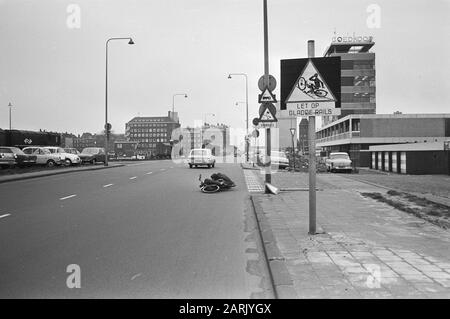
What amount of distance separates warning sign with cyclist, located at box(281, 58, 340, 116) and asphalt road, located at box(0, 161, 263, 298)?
98.3 inches

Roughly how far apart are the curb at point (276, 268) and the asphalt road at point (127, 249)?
24cm

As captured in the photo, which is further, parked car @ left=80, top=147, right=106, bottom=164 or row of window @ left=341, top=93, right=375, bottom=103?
row of window @ left=341, top=93, right=375, bottom=103

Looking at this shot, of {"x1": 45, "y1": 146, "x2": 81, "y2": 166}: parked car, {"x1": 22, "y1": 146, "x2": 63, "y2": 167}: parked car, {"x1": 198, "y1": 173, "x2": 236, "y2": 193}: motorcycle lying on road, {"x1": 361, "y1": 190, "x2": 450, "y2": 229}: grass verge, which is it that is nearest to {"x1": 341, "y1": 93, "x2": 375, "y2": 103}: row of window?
{"x1": 45, "y1": 146, "x2": 81, "y2": 166}: parked car

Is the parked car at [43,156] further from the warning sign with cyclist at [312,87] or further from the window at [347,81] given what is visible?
the window at [347,81]

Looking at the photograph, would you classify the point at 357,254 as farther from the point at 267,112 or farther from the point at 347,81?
the point at 347,81

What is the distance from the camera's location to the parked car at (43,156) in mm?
33906

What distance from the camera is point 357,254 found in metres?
5.70

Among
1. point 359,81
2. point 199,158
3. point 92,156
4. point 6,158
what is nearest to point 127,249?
point 199,158

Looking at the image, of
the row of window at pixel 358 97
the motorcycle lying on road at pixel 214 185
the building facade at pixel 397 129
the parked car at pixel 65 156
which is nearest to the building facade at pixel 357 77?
the row of window at pixel 358 97

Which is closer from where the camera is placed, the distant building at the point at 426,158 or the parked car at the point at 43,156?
the distant building at the point at 426,158

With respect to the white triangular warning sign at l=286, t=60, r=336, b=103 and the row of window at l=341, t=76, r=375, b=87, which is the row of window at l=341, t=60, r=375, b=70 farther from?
the white triangular warning sign at l=286, t=60, r=336, b=103

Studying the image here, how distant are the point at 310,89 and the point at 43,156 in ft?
102

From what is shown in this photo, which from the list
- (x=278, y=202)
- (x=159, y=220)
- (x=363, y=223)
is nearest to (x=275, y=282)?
(x=363, y=223)

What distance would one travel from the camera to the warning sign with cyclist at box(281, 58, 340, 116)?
7145 millimetres
